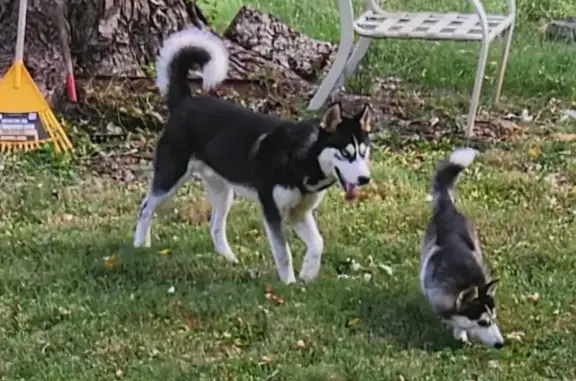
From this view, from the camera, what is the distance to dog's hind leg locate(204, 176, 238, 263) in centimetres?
568

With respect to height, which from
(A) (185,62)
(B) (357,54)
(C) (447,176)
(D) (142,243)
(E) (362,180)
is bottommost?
(D) (142,243)

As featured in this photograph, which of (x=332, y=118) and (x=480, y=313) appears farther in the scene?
(x=332, y=118)

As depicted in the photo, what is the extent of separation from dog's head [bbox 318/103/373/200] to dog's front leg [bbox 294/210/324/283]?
369 mm

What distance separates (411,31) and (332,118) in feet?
8.74

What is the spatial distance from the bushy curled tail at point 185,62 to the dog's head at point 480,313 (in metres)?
1.76

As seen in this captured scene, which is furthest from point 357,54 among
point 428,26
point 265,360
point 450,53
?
point 265,360

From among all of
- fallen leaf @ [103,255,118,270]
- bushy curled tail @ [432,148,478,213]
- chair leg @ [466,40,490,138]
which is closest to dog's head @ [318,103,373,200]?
bushy curled tail @ [432,148,478,213]

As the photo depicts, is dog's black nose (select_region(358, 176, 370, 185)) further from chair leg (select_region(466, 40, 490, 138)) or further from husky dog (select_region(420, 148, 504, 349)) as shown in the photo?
chair leg (select_region(466, 40, 490, 138))

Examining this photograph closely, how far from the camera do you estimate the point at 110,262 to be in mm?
5496

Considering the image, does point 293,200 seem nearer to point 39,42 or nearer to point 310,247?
point 310,247

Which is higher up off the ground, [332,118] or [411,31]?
[332,118]

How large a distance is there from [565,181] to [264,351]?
2.78 metres

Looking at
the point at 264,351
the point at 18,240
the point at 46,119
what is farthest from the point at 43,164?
the point at 264,351

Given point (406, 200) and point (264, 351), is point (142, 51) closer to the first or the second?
point (406, 200)
